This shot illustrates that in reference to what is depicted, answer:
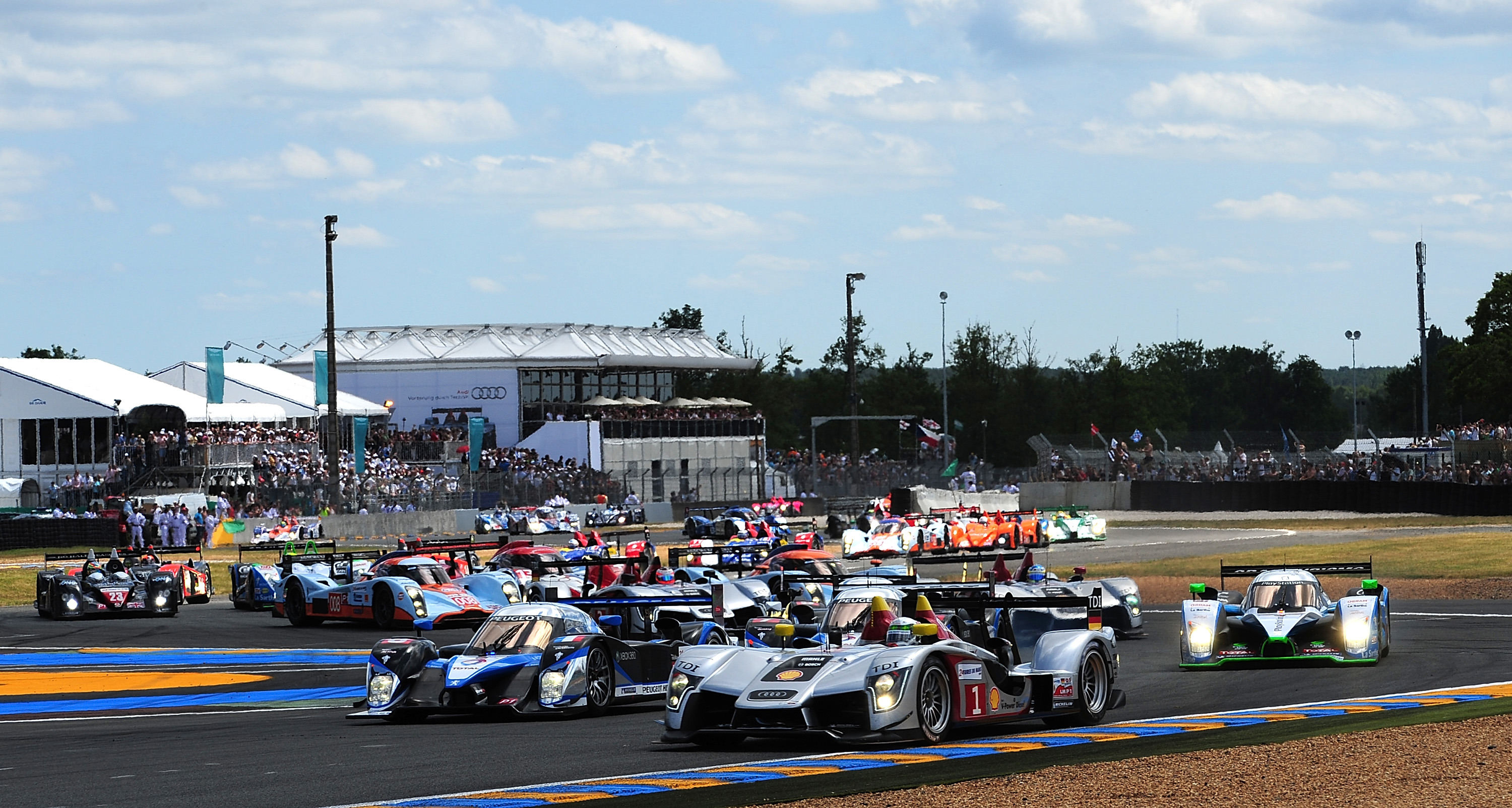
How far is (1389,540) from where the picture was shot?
45406 mm

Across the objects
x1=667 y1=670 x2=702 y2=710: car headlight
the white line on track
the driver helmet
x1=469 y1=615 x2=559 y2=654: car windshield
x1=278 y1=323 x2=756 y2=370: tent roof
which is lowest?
the white line on track

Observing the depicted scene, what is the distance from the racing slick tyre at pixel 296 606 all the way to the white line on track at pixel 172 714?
37.7ft

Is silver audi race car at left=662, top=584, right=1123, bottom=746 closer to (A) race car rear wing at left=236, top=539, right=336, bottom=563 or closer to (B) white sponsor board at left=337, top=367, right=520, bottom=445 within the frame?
(A) race car rear wing at left=236, top=539, right=336, bottom=563

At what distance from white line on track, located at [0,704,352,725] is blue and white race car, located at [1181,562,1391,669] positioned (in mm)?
9510

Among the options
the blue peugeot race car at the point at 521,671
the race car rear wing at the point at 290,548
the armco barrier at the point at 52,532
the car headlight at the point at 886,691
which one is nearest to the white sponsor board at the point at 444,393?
the race car rear wing at the point at 290,548

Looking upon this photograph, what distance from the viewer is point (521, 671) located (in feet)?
54.9

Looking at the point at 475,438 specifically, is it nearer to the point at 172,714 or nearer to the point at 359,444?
the point at 359,444

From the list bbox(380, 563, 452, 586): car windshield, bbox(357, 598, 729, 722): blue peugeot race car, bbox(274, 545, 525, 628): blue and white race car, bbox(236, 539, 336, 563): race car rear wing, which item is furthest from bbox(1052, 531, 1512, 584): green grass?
bbox(357, 598, 729, 722): blue peugeot race car

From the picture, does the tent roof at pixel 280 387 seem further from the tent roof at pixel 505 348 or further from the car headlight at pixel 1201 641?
the car headlight at pixel 1201 641

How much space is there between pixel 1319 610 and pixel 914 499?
157 feet

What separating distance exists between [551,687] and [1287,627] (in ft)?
28.4

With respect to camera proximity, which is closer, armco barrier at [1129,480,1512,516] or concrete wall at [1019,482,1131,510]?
armco barrier at [1129,480,1512,516]

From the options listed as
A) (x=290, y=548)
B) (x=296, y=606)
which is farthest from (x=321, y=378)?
(x=296, y=606)

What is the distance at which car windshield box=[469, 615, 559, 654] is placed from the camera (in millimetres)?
17197
